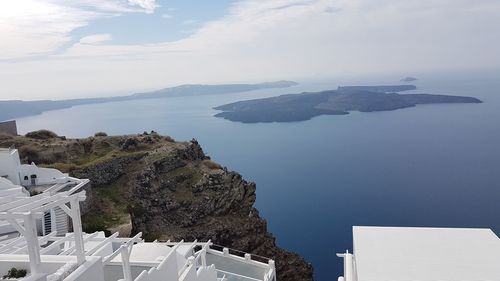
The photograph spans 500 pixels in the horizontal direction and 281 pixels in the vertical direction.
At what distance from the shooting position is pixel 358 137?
97.6 meters

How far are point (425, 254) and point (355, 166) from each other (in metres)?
62.2

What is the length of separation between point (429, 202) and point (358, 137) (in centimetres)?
4485

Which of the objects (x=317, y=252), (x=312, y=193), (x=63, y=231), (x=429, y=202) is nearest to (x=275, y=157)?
(x=312, y=193)

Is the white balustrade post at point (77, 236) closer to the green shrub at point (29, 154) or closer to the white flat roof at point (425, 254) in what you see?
the white flat roof at point (425, 254)

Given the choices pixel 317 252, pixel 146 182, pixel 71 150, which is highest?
pixel 71 150

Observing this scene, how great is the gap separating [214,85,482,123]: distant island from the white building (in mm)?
111798

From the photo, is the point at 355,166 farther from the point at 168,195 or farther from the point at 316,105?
the point at 316,105

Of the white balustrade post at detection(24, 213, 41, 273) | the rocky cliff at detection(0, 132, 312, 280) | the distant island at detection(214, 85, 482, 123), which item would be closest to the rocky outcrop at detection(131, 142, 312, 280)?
the rocky cliff at detection(0, 132, 312, 280)

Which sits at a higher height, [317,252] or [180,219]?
[180,219]

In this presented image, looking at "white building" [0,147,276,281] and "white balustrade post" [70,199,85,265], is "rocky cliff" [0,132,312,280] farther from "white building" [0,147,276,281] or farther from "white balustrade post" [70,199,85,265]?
"white balustrade post" [70,199,85,265]

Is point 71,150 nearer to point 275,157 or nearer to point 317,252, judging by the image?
point 317,252

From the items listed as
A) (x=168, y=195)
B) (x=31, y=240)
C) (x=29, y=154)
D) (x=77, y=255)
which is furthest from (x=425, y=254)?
(x=29, y=154)

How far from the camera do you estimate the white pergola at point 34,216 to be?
6.12m

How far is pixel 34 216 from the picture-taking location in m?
6.14
